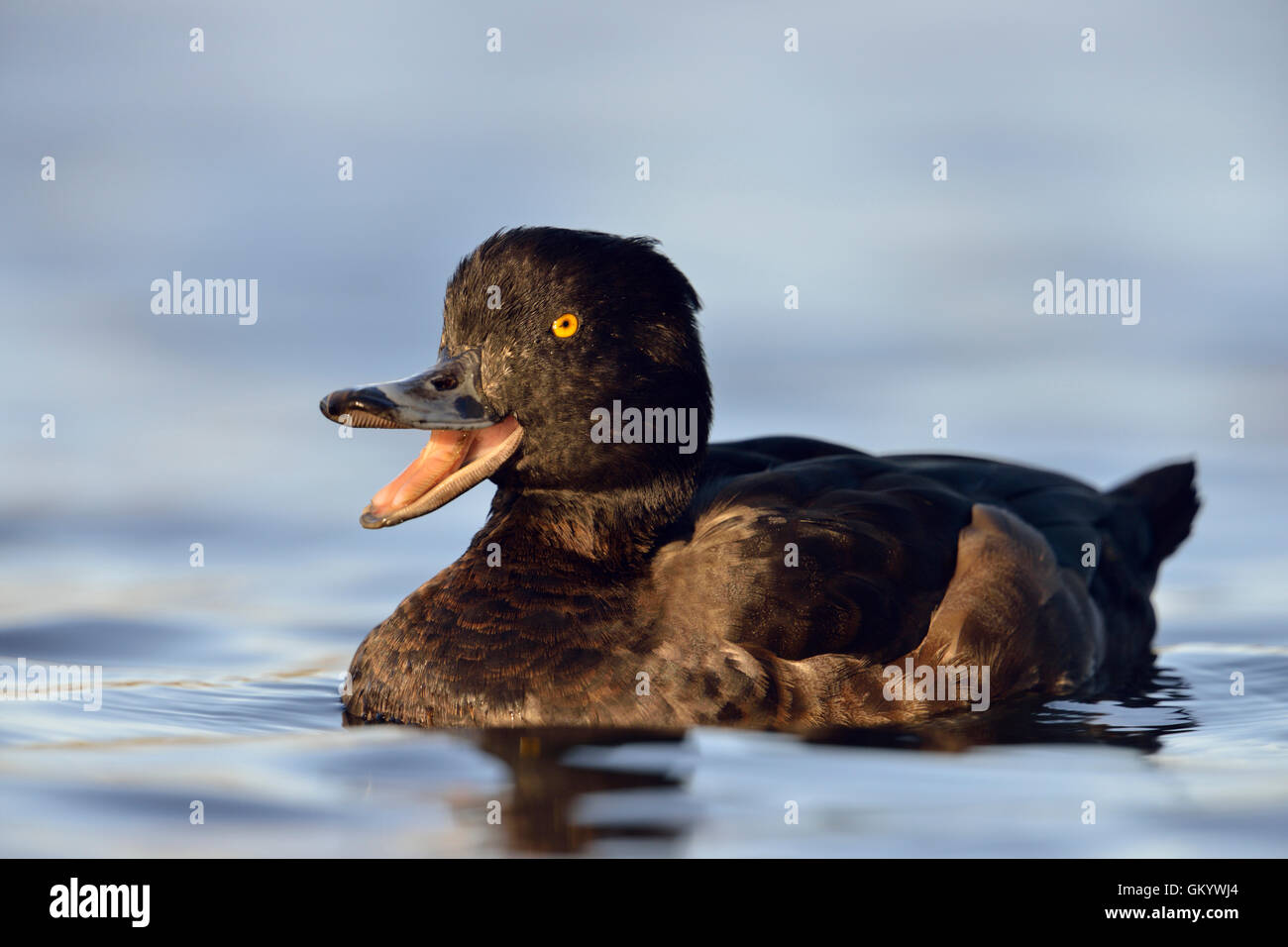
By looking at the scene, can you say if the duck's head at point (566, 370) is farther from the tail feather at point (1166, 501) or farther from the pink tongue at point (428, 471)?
the tail feather at point (1166, 501)

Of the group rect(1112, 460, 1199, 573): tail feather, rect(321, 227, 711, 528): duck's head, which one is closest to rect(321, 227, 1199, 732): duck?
rect(321, 227, 711, 528): duck's head

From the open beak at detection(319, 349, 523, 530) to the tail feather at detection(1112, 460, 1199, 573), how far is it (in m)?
3.37

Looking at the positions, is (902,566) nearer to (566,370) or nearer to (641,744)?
(641,744)

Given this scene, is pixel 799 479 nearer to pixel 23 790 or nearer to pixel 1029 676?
pixel 1029 676

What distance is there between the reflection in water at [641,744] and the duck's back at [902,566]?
0.91 ft

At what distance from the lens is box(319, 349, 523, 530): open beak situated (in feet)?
21.6

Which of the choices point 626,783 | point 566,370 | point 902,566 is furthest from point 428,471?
point 902,566

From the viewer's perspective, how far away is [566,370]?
6.76 meters

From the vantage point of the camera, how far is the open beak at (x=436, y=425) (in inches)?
259

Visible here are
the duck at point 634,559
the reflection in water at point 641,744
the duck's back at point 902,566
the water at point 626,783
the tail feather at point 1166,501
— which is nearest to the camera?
the water at point 626,783

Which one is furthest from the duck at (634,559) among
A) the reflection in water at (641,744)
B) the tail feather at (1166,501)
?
the tail feather at (1166,501)

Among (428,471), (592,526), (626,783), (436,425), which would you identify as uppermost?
(436,425)

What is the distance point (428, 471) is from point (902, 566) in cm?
182
